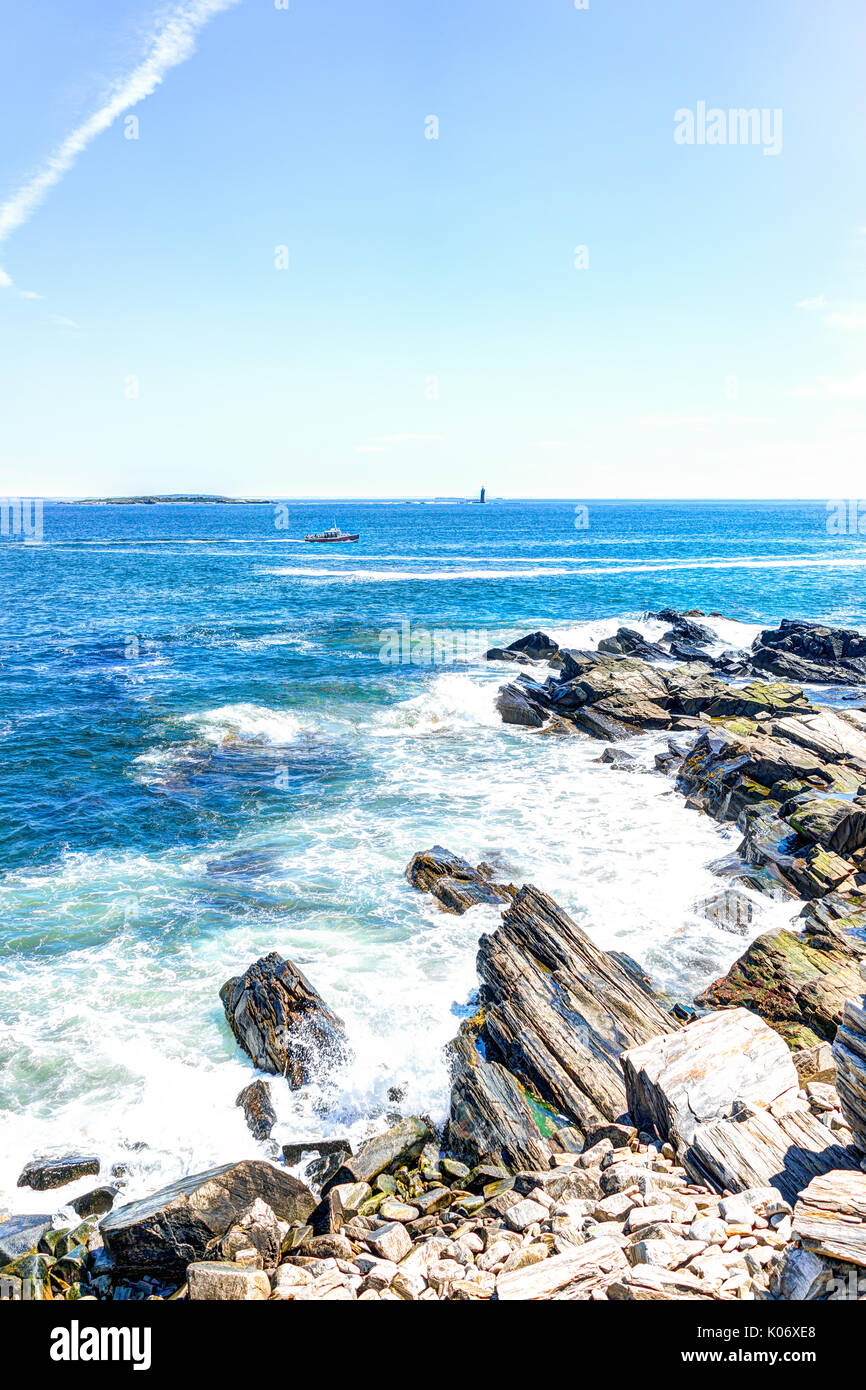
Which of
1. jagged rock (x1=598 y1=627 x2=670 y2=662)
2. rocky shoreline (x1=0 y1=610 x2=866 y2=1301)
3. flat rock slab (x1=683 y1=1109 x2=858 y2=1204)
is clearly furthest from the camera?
jagged rock (x1=598 y1=627 x2=670 y2=662)

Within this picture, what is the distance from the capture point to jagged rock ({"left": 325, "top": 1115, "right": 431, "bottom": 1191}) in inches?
362

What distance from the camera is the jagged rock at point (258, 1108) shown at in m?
10.2

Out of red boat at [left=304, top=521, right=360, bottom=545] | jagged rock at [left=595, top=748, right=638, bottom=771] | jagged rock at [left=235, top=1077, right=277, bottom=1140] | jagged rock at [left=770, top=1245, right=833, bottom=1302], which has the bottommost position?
jagged rock at [left=235, top=1077, right=277, bottom=1140]

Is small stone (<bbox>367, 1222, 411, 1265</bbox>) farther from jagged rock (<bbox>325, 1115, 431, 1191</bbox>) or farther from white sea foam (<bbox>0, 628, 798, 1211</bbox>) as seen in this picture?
white sea foam (<bbox>0, 628, 798, 1211</bbox>)

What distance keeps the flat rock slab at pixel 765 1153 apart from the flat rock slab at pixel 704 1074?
38cm

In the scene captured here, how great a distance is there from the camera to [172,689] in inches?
1337

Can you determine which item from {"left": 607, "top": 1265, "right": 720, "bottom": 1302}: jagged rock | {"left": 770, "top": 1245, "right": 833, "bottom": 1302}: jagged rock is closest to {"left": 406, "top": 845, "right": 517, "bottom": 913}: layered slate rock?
{"left": 607, "top": 1265, "right": 720, "bottom": 1302}: jagged rock

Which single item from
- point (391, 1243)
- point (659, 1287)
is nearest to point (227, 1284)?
point (391, 1243)

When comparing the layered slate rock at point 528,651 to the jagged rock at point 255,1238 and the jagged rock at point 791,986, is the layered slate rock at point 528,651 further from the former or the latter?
the jagged rock at point 255,1238

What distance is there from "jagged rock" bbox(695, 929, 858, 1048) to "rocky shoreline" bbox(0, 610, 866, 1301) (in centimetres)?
4

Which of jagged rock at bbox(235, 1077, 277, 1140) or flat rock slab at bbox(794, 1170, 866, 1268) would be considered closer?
flat rock slab at bbox(794, 1170, 866, 1268)

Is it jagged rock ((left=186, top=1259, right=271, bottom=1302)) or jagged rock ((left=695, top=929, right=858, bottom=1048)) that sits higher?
jagged rock ((left=695, top=929, right=858, bottom=1048))

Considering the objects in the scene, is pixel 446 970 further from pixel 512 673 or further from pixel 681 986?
pixel 512 673

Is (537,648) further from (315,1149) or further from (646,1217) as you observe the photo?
(646,1217)
